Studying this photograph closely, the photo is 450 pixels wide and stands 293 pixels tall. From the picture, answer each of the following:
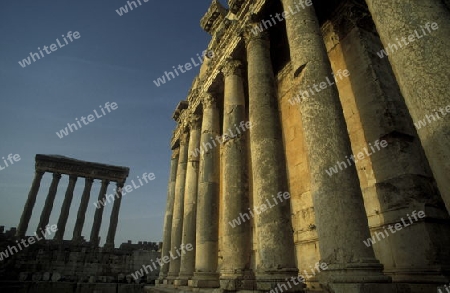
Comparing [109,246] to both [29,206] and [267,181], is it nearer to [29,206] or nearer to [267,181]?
[29,206]

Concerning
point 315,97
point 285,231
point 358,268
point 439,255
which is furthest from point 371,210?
point 315,97

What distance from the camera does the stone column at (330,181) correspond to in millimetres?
4211

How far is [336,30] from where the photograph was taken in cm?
851

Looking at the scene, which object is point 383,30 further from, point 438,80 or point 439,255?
point 439,255

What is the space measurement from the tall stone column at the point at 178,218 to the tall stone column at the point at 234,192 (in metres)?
6.79

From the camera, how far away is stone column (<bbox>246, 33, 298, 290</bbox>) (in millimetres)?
6031

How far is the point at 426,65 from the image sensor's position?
11.2 ft

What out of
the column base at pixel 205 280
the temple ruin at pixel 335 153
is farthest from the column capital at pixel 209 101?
the column base at pixel 205 280

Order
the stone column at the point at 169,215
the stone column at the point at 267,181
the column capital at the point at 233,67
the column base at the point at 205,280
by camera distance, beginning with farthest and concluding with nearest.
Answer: the stone column at the point at 169,215, the column capital at the point at 233,67, the column base at the point at 205,280, the stone column at the point at 267,181

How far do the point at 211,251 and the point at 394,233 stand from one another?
676 centimetres

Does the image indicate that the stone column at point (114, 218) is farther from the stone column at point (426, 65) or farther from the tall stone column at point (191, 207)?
the stone column at point (426, 65)

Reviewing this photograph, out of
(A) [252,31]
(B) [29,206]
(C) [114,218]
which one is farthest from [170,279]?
(B) [29,206]

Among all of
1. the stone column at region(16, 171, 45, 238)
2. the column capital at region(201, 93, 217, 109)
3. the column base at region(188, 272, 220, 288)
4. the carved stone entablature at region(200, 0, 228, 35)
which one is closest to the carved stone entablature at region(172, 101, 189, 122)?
the column capital at region(201, 93, 217, 109)

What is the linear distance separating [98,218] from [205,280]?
30229mm
